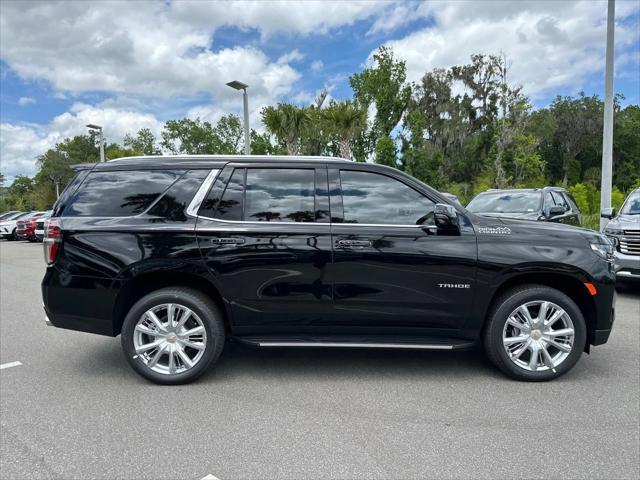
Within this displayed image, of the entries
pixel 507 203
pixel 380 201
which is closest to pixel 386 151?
pixel 507 203

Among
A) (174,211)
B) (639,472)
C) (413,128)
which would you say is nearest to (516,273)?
(639,472)

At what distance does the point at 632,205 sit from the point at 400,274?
6.56 metres

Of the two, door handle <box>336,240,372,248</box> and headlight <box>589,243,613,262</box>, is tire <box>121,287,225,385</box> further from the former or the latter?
headlight <box>589,243,613,262</box>

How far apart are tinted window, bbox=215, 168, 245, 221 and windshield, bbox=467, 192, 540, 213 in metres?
6.55

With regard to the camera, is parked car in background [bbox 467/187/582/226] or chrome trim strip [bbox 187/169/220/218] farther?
parked car in background [bbox 467/187/582/226]

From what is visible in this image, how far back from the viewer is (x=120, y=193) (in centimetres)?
413

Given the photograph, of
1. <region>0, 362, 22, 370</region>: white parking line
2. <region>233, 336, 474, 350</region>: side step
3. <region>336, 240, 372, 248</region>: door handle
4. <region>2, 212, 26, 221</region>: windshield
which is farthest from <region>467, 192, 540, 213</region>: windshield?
<region>2, 212, 26, 221</region>: windshield

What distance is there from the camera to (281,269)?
3939 millimetres

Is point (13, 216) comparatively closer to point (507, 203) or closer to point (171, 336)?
point (507, 203)

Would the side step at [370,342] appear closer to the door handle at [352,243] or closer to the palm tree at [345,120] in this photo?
the door handle at [352,243]

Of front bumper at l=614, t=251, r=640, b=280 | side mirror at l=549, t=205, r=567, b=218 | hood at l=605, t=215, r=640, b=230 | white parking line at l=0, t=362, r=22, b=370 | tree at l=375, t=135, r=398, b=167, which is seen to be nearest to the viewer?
white parking line at l=0, t=362, r=22, b=370

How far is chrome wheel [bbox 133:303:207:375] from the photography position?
4.00 m

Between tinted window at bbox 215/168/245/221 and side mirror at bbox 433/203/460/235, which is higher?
tinted window at bbox 215/168/245/221

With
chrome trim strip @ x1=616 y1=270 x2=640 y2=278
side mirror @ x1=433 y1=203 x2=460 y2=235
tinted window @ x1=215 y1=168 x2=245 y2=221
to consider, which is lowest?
chrome trim strip @ x1=616 y1=270 x2=640 y2=278
